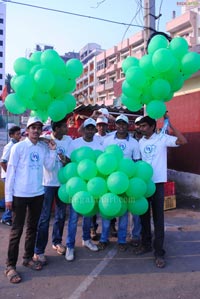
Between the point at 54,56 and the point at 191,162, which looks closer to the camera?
the point at 54,56

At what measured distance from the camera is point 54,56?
3764 mm

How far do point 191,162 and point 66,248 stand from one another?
4940 mm

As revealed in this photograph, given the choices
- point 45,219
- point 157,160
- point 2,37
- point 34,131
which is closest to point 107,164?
point 157,160

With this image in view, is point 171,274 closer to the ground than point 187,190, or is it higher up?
closer to the ground

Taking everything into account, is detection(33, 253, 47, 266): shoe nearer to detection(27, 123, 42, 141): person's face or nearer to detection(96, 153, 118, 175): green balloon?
detection(96, 153, 118, 175): green balloon

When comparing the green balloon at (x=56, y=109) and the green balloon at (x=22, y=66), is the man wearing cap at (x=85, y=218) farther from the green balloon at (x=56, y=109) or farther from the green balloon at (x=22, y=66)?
the green balloon at (x=22, y=66)

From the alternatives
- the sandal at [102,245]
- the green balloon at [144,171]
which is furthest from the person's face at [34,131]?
the sandal at [102,245]

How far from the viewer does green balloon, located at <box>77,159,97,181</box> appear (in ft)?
11.8

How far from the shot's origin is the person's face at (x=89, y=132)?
14.1ft

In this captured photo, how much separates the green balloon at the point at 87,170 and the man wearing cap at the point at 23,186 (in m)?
0.52

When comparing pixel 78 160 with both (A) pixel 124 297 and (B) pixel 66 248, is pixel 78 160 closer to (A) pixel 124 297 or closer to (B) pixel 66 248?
(B) pixel 66 248

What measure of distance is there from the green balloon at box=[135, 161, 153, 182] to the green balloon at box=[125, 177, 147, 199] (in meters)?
0.11

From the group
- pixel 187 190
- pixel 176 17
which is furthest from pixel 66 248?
pixel 176 17

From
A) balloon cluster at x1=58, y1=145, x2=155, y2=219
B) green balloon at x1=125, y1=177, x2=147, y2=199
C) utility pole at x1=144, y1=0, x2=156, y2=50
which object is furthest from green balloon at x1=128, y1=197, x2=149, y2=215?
utility pole at x1=144, y1=0, x2=156, y2=50
